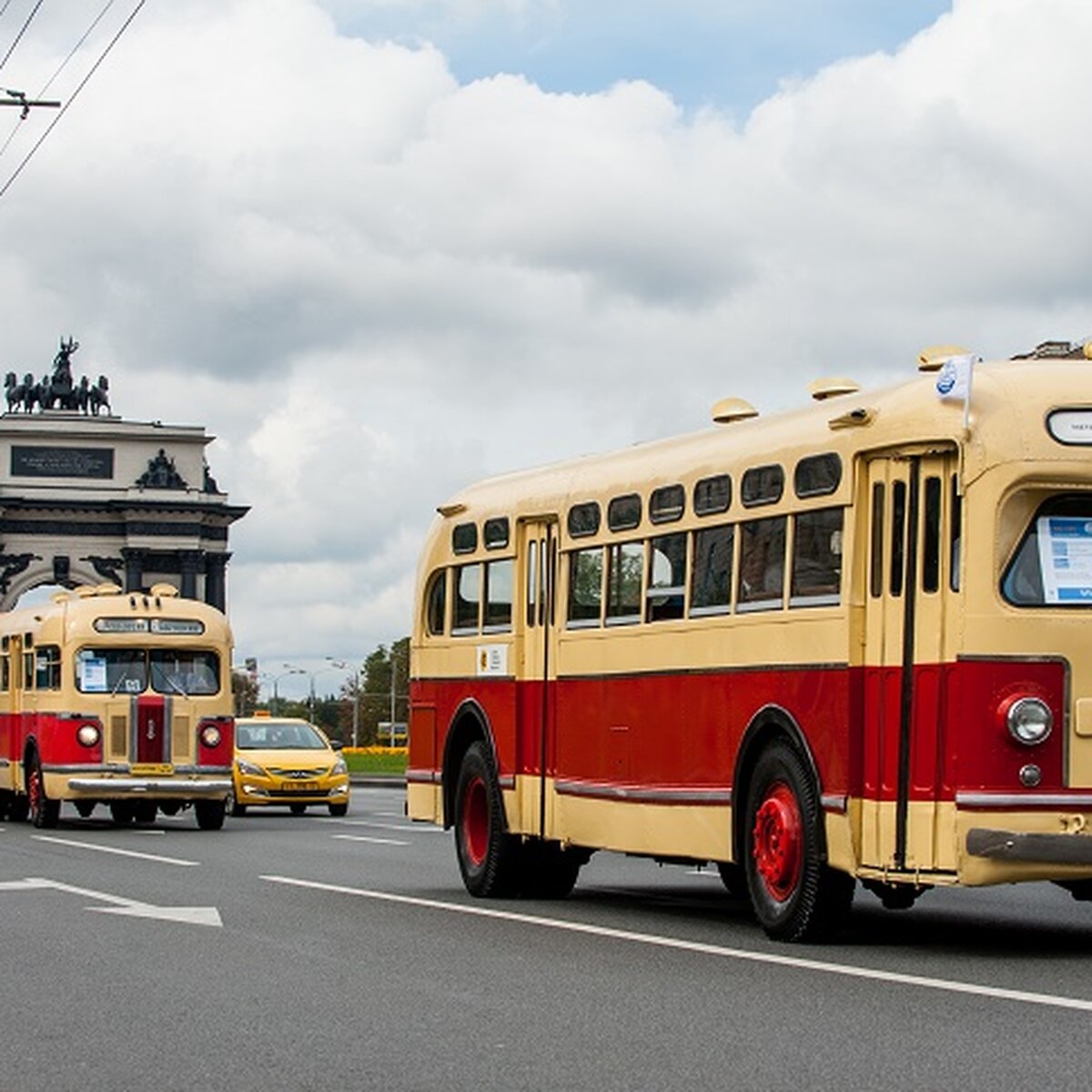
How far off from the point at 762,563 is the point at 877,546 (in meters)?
1.30

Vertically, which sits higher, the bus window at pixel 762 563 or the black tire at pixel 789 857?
the bus window at pixel 762 563

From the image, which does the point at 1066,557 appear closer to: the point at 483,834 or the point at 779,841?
the point at 779,841

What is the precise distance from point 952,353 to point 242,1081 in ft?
19.8

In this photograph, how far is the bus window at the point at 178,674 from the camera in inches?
1289

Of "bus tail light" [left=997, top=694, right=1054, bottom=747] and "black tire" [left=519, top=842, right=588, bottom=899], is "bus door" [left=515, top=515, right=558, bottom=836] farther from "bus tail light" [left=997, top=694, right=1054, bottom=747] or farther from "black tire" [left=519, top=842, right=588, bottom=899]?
"bus tail light" [left=997, top=694, right=1054, bottom=747]

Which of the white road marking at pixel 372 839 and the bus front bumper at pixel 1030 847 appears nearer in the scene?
the bus front bumper at pixel 1030 847

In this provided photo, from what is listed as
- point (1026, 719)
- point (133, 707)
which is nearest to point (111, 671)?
point (133, 707)

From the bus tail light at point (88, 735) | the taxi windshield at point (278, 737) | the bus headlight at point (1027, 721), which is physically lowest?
the taxi windshield at point (278, 737)

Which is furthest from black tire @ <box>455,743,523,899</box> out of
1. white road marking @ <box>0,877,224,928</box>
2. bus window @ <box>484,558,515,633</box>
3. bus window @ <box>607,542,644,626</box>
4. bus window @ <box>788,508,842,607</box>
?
bus window @ <box>788,508,842,607</box>

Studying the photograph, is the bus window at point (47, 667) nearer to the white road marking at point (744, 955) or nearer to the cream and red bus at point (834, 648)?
the white road marking at point (744, 955)

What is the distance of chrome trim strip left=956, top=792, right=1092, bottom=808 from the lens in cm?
1281

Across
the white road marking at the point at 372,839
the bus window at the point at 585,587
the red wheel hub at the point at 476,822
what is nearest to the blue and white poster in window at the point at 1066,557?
the bus window at the point at 585,587

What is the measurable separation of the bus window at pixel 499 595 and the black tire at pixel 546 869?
144cm

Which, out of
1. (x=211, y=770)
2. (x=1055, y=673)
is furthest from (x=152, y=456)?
(x=1055, y=673)
